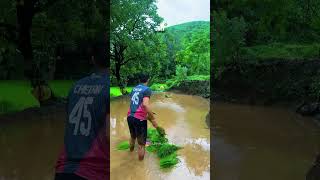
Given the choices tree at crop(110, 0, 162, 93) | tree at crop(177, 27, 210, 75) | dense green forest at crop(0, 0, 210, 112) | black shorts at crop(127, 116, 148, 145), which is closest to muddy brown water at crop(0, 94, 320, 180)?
black shorts at crop(127, 116, 148, 145)

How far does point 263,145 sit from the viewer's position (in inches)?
428

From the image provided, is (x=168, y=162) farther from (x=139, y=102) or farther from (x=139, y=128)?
(x=139, y=102)

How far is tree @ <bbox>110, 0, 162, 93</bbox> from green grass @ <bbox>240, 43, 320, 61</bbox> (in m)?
7.95

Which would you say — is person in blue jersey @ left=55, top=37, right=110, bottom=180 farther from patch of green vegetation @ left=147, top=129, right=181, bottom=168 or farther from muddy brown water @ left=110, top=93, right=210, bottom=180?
patch of green vegetation @ left=147, top=129, right=181, bottom=168

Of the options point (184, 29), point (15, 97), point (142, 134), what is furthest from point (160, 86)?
point (142, 134)

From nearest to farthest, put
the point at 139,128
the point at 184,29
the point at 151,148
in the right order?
the point at 139,128, the point at 151,148, the point at 184,29

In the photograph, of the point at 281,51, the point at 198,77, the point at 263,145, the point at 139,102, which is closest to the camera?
the point at 139,102

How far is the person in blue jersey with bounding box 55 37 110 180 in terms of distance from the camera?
3285 mm

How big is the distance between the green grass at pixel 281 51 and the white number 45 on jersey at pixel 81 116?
17684 mm

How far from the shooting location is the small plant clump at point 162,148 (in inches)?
343

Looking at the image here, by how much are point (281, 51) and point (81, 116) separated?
1951 cm

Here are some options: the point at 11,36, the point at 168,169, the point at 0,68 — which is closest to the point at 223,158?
the point at 168,169

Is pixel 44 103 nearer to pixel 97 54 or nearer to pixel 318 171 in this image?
pixel 318 171

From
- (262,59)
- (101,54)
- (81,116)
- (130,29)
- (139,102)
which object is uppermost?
(130,29)
